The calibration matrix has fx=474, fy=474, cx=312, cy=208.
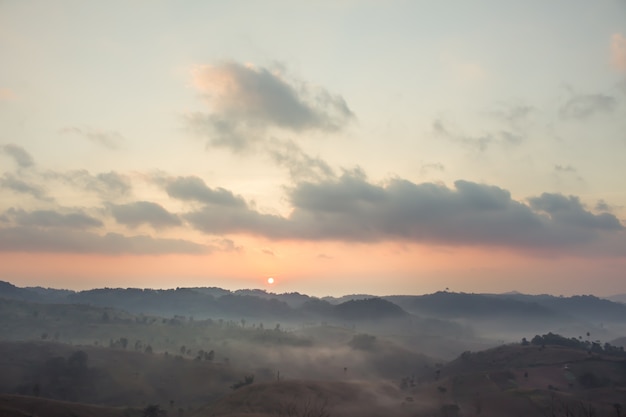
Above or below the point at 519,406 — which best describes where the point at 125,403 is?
below

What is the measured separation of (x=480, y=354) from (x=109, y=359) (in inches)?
6060

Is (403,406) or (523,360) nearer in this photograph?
(403,406)

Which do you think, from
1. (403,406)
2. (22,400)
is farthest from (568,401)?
(22,400)

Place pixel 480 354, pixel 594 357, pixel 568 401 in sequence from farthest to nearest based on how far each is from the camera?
pixel 480 354 < pixel 594 357 < pixel 568 401

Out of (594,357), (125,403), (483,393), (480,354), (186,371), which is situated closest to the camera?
(483,393)

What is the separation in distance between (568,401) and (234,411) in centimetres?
8164

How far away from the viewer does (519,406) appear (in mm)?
120250

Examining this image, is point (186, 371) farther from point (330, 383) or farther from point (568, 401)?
point (568, 401)

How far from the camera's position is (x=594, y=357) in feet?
557

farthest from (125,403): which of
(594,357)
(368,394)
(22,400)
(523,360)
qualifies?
(594,357)

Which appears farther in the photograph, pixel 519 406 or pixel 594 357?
pixel 594 357

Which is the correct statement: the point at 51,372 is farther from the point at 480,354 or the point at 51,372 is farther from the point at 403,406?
the point at 480,354

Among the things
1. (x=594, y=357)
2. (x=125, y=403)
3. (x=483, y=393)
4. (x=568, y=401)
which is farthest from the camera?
(x=594, y=357)

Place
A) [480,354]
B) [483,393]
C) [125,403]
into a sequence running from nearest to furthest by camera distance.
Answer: [483,393] → [125,403] → [480,354]
